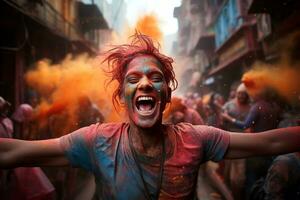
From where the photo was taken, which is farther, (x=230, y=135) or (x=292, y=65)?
(x=292, y=65)

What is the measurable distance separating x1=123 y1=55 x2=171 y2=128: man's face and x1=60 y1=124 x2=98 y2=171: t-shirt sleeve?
0.33 meters

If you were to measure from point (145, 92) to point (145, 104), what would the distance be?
9cm

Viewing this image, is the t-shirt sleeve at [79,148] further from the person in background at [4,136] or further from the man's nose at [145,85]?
the person in background at [4,136]

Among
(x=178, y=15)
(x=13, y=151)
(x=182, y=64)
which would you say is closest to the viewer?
(x=13, y=151)

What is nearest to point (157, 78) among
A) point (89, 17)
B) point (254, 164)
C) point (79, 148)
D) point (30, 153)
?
point (79, 148)

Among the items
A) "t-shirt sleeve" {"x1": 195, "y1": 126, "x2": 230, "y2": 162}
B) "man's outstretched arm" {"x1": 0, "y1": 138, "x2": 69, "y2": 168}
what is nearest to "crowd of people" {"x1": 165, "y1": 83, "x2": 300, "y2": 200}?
"t-shirt sleeve" {"x1": 195, "y1": 126, "x2": 230, "y2": 162}

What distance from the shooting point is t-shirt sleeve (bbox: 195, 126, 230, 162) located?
97.6 inches

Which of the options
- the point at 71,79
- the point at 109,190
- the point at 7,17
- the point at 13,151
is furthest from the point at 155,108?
the point at 7,17

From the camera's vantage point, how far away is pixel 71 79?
9.56 metres

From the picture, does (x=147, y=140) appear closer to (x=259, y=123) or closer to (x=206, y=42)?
(x=259, y=123)

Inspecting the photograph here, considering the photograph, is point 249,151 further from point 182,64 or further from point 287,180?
point 182,64

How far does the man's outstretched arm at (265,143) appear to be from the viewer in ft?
8.06

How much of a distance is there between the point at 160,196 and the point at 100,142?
0.53 meters

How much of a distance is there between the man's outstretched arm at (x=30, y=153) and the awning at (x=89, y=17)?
1970cm
